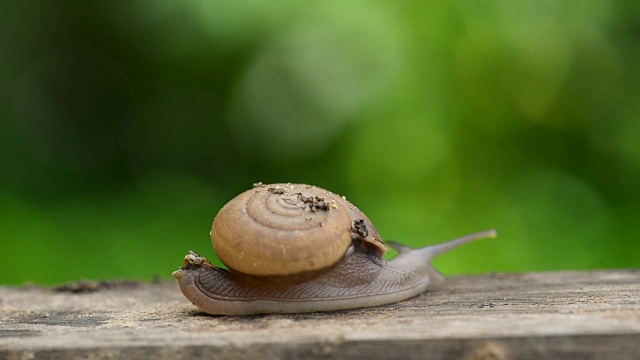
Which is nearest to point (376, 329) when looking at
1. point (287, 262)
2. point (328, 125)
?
point (287, 262)

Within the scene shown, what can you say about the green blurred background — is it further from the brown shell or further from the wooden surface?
the brown shell

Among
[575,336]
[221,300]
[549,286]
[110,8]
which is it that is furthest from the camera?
[110,8]

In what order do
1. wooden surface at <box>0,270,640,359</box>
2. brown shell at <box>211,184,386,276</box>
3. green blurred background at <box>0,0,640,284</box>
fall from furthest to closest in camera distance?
green blurred background at <box>0,0,640,284</box>, brown shell at <box>211,184,386,276</box>, wooden surface at <box>0,270,640,359</box>

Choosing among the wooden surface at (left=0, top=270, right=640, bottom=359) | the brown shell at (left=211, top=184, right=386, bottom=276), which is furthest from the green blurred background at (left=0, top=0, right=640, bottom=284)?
the brown shell at (left=211, top=184, right=386, bottom=276)

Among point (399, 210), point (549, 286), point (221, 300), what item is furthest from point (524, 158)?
point (221, 300)

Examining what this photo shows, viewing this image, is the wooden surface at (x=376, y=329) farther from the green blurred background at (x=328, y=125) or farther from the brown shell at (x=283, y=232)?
the green blurred background at (x=328, y=125)

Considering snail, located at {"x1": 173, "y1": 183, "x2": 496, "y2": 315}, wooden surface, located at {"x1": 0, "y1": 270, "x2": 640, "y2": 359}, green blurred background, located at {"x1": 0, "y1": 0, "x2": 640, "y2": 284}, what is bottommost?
wooden surface, located at {"x1": 0, "y1": 270, "x2": 640, "y2": 359}

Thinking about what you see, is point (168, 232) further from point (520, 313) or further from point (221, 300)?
point (520, 313)
